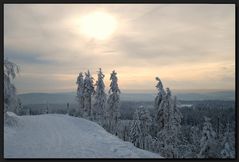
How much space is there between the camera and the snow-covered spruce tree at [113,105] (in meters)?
52.4

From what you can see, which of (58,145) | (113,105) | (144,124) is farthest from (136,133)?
(58,145)

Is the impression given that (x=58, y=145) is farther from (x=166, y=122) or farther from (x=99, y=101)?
(x=99, y=101)

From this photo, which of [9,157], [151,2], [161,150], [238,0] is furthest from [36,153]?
[161,150]

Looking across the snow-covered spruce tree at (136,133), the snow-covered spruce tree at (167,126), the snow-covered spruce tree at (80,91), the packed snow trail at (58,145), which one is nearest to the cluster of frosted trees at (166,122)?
the snow-covered spruce tree at (167,126)

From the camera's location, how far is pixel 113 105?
176 feet

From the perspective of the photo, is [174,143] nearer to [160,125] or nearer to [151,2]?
[160,125]

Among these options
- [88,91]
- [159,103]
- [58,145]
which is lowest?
[58,145]

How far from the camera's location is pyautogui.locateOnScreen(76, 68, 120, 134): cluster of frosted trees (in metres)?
53.1

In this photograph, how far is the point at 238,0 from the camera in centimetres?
1923

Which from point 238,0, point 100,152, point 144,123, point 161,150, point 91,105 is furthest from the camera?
point 91,105

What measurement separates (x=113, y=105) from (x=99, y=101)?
2.65 metres

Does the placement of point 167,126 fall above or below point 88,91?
below

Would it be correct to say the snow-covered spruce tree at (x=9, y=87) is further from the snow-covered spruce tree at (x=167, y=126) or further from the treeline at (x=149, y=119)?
the snow-covered spruce tree at (x=167, y=126)

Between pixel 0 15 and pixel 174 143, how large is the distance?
28.6 metres
